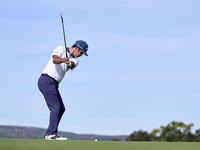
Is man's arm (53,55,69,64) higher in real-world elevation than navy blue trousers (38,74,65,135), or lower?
higher

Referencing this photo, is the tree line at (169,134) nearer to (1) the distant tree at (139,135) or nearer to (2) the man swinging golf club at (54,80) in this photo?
(1) the distant tree at (139,135)

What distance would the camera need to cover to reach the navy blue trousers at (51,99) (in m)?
11.0

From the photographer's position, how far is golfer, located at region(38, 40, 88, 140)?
11.0 metres

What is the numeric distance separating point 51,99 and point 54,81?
513mm

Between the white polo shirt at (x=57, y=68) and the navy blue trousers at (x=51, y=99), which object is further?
the white polo shirt at (x=57, y=68)

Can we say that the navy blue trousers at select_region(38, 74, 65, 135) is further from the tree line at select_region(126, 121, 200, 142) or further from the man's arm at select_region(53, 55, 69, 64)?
the tree line at select_region(126, 121, 200, 142)

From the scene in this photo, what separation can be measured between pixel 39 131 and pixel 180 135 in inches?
3990

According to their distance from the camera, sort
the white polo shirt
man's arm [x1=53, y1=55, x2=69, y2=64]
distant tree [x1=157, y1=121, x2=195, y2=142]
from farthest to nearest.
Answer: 1. distant tree [x1=157, y1=121, x2=195, y2=142]
2. the white polo shirt
3. man's arm [x1=53, y1=55, x2=69, y2=64]

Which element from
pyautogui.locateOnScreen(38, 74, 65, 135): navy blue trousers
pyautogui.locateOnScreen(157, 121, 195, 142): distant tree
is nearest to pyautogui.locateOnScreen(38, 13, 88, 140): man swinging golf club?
pyautogui.locateOnScreen(38, 74, 65, 135): navy blue trousers

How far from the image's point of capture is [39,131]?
191 m

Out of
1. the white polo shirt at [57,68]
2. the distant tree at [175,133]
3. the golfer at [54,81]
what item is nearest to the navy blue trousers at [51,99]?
the golfer at [54,81]

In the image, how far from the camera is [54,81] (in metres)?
11.2

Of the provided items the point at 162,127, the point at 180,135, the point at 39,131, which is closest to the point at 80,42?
the point at 180,135

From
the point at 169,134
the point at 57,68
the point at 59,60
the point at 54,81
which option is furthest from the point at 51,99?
the point at 169,134
